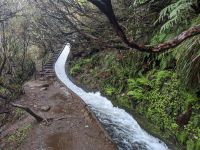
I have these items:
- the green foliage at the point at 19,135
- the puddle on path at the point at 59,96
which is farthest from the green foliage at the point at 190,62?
the puddle on path at the point at 59,96

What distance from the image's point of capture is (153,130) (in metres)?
9.53

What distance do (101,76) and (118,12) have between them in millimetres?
3634

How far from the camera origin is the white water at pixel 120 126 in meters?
8.94

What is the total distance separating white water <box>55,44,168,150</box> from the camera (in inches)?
352

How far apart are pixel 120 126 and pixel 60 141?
2.32 metres

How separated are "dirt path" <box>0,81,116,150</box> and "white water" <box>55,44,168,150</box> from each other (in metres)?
0.46

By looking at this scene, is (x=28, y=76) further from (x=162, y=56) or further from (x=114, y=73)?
(x=162, y=56)

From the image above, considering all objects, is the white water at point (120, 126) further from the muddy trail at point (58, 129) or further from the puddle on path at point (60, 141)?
the puddle on path at point (60, 141)

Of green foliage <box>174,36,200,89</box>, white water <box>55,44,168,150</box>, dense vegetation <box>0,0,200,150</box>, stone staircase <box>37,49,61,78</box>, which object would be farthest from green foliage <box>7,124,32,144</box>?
stone staircase <box>37,49,61,78</box>

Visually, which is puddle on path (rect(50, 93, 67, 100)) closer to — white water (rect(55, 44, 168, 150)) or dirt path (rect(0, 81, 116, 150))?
dirt path (rect(0, 81, 116, 150))

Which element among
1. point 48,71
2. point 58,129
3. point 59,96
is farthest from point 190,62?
point 48,71

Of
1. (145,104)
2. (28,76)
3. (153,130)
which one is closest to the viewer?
(153,130)

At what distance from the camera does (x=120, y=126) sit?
10.5 meters

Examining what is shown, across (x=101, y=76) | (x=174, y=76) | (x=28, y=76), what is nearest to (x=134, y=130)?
(x=174, y=76)
